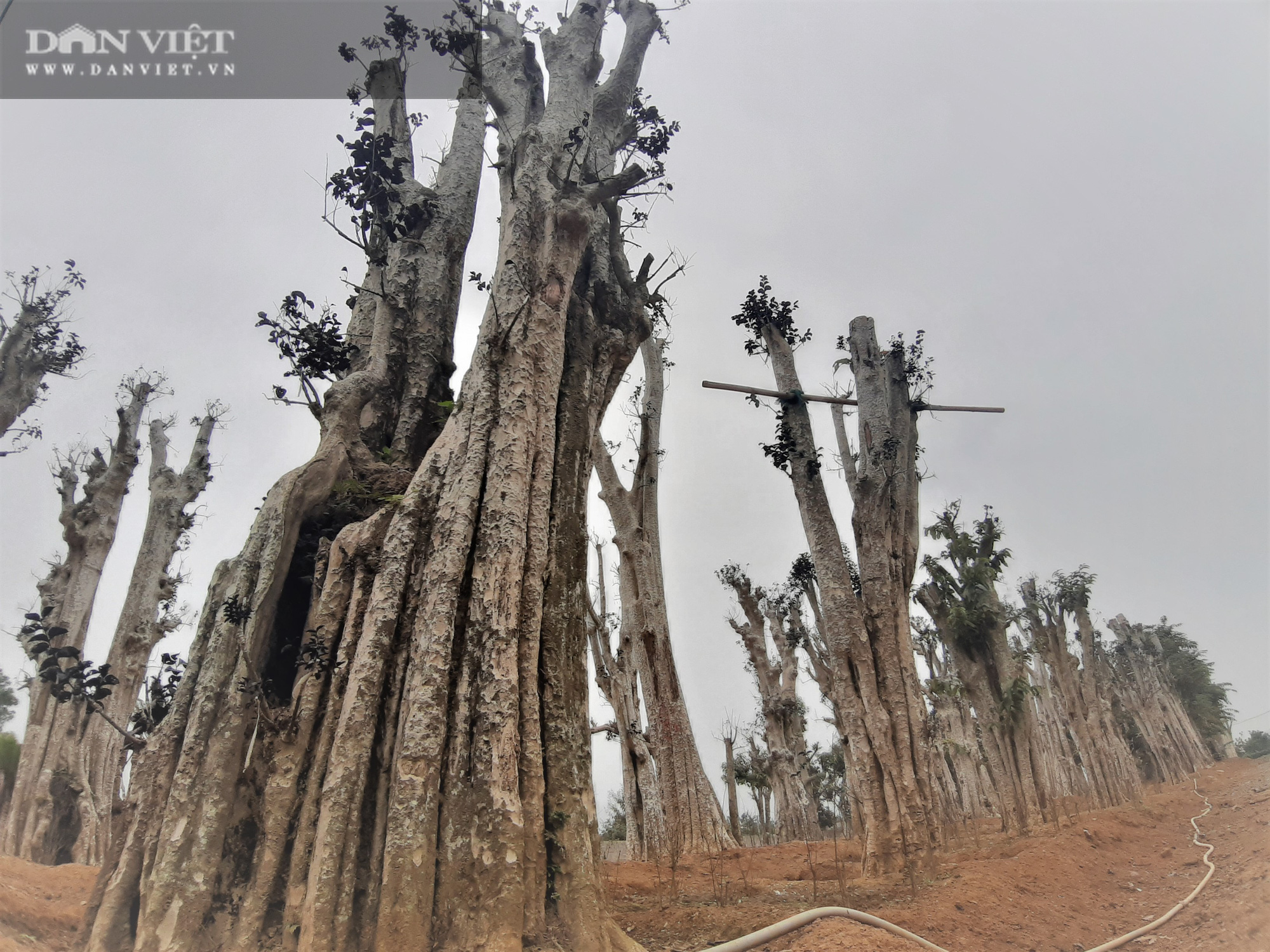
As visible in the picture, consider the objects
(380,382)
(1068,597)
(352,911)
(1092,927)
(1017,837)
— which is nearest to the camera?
(352,911)

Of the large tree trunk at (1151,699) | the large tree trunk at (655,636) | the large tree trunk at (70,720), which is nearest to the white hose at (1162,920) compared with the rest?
the large tree trunk at (655,636)

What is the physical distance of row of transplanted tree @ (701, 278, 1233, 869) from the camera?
773 centimetres

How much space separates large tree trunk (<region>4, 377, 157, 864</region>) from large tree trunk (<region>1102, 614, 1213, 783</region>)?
32372 millimetres

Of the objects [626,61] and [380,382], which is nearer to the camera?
[380,382]

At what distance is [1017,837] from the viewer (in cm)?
1171

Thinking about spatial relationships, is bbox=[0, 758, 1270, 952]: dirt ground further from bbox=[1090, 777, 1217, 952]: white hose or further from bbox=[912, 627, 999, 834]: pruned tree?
bbox=[912, 627, 999, 834]: pruned tree

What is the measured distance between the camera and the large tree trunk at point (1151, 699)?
27547mm

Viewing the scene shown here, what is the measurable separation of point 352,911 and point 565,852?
42.5 inches

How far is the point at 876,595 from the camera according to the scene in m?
8.66

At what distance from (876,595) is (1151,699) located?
89.0 feet

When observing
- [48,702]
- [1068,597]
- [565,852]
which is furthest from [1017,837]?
[48,702]

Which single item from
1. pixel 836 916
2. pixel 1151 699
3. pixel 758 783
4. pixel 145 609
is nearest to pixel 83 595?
pixel 145 609

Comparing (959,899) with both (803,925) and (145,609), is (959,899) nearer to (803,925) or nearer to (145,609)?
(803,925)

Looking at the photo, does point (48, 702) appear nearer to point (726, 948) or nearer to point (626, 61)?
point (726, 948)
